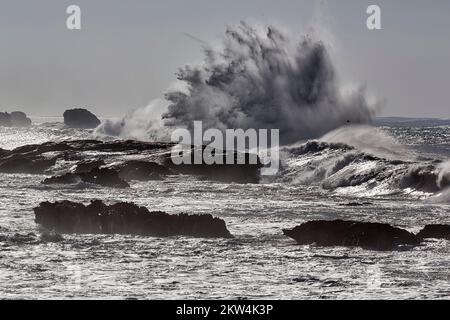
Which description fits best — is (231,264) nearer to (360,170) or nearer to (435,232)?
(435,232)

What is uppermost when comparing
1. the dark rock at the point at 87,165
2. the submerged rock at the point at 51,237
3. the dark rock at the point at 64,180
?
the dark rock at the point at 87,165

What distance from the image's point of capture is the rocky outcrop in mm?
49125

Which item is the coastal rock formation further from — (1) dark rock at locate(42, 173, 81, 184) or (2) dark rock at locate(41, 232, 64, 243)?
(2) dark rock at locate(41, 232, 64, 243)

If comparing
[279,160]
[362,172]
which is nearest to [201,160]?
[279,160]

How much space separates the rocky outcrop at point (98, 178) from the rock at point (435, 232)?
23461mm

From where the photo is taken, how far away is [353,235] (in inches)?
1026

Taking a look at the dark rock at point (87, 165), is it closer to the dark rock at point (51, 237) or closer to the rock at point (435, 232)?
the dark rock at point (51, 237)

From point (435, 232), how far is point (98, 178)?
25622 mm

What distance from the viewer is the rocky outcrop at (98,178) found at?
1934 inches

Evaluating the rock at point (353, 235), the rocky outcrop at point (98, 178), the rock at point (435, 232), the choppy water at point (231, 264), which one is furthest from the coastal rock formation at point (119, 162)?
the rock at point (353, 235)

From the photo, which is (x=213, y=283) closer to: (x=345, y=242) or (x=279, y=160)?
(x=345, y=242)

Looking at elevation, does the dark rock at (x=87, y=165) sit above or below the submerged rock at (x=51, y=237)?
above

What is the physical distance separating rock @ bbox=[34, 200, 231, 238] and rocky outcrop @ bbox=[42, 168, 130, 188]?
18860mm

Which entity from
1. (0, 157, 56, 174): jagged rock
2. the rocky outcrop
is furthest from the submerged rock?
(0, 157, 56, 174): jagged rock
